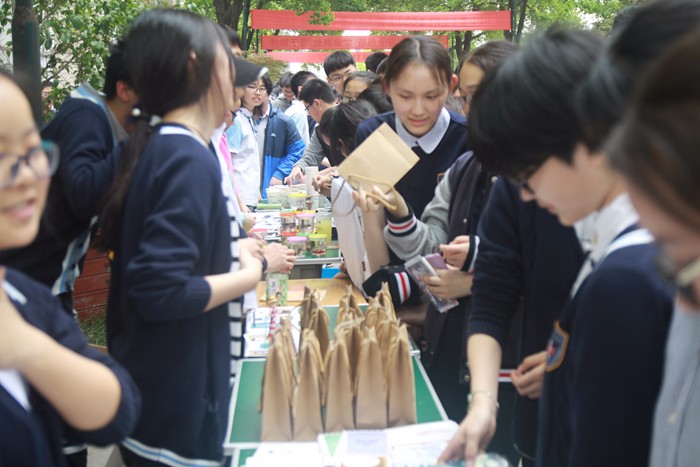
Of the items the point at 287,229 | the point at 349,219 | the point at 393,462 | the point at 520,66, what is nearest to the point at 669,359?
the point at 520,66

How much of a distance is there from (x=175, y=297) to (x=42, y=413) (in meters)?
0.47

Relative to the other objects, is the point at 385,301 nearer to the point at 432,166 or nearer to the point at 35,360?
the point at 432,166

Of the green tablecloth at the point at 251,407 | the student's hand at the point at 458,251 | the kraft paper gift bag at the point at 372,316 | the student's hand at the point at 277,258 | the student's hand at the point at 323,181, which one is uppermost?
the student's hand at the point at 323,181

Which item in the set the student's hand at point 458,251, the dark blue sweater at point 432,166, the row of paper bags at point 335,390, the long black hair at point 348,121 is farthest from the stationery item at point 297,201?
the row of paper bags at point 335,390

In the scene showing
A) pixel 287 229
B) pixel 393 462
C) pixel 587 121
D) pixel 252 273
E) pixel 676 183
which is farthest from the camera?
pixel 287 229

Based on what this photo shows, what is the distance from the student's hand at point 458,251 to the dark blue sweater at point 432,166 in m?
0.57

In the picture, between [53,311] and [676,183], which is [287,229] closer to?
[53,311]

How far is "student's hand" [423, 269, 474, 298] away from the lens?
6.79 ft

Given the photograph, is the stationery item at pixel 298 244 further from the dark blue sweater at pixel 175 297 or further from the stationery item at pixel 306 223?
the dark blue sweater at pixel 175 297

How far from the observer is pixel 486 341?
157 centimetres

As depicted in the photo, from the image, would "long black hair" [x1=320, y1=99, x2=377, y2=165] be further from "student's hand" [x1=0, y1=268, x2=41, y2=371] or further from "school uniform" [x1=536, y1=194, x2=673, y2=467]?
"student's hand" [x1=0, y1=268, x2=41, y2=371]

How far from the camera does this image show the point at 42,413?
0.98m

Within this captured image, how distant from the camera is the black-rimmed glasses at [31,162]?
0.84 meters

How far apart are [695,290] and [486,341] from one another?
0.93 metres
